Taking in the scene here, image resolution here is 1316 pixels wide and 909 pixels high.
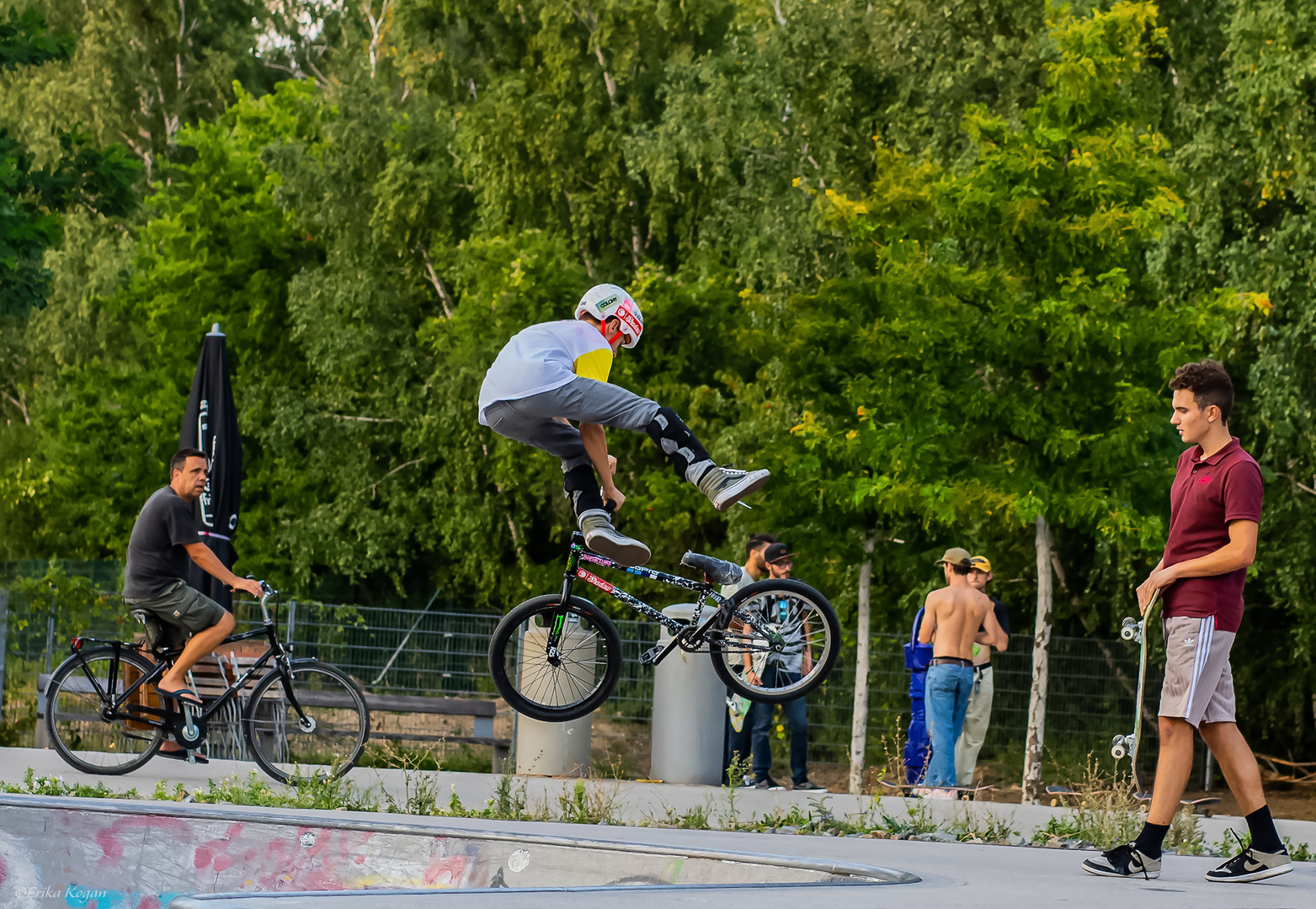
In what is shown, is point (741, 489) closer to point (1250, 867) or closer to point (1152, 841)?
point (1152, 841)

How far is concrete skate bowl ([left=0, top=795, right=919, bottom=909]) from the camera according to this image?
20.5 ft

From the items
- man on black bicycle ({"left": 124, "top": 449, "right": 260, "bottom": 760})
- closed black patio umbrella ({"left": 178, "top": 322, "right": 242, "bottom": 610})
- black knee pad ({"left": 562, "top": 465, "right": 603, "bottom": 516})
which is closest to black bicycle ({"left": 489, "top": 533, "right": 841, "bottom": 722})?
black knee pad ({"left": 562, "top": 465, "right": 603, "bottom": 516})

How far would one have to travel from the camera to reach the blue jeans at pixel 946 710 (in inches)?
418

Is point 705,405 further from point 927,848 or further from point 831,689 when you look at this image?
point 927,848

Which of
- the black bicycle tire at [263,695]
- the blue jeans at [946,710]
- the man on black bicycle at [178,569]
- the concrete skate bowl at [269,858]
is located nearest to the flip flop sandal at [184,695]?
the man on black bicycle at [178,569]

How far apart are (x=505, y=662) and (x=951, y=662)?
15.0ft

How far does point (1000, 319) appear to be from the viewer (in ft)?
45.6

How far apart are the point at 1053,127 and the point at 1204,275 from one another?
15.8ft

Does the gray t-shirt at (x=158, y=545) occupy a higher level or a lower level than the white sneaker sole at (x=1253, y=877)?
higher

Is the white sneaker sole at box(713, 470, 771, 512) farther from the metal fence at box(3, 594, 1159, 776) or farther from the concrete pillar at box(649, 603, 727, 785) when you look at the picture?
the metal fence at box(3, 594, 1159, 776)

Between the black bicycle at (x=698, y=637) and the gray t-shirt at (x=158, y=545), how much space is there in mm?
3055

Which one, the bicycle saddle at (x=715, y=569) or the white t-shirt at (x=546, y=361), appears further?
the bicycle saddle at (x=715, y=569)

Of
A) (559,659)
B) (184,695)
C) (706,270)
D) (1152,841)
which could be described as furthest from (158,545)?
(706,270)

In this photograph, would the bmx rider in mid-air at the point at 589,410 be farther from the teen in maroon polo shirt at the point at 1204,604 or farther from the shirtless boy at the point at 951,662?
the shirtless boy at the point at 951,662
